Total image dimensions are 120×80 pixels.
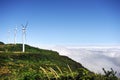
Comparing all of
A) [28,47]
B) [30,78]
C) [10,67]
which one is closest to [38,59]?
[10,67]

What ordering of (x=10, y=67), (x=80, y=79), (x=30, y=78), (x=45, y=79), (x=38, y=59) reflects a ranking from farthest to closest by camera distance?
(x=38, y=59), (x=10, y=67), (x=30, y=78), (x=45, y=79), (x=80, y=79)

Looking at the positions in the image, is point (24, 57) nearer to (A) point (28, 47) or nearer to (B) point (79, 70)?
(A) point (28, 47)

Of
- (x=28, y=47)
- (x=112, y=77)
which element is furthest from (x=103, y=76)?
(x=28, y=47)

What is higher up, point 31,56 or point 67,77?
point 67,77

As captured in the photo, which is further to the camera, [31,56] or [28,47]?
[28,47]

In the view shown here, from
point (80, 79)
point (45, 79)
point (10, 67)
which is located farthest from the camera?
point (10, 67)

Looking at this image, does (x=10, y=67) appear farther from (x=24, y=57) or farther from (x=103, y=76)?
(x=103, y=76)
